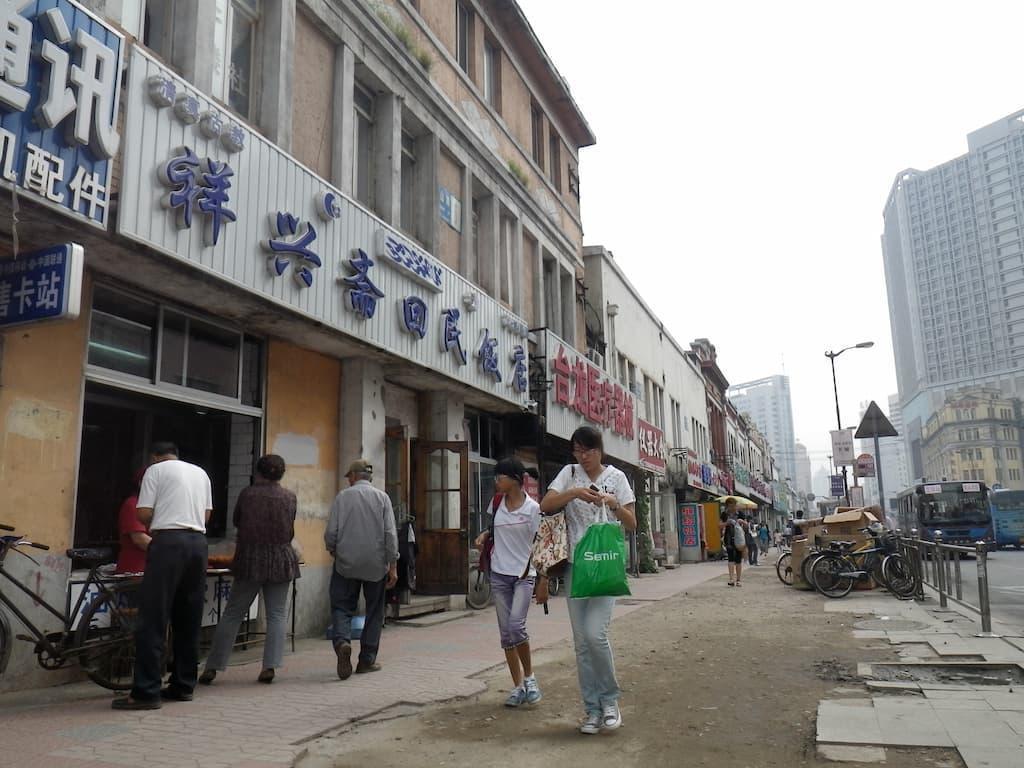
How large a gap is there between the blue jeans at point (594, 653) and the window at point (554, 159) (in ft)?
54.6

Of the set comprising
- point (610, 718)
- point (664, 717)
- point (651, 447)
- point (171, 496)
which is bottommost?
point (664, 717)

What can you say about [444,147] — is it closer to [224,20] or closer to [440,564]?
[224,20]

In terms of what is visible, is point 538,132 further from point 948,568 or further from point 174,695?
point 174,695

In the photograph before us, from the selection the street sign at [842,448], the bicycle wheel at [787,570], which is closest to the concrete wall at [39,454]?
the bicycle wheel at [787,570]

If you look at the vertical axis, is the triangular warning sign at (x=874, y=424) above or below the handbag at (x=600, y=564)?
above

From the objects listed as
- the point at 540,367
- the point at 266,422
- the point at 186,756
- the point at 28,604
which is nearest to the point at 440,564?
the point at 266,422

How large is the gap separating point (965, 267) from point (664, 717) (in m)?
142

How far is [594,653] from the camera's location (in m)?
4.84

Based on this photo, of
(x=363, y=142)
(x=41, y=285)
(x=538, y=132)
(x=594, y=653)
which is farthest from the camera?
(x=538, y=132)

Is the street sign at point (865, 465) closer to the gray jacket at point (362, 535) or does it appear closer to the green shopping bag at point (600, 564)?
the gray jacket at point (362, 535)

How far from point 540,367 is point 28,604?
11.3 metres

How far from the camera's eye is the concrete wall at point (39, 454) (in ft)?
19.7

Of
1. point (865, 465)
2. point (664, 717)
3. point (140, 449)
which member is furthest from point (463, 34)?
point (865, 465)

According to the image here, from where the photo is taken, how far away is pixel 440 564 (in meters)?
12.0
